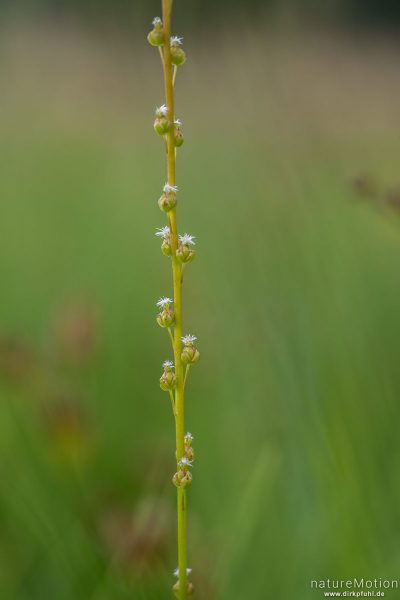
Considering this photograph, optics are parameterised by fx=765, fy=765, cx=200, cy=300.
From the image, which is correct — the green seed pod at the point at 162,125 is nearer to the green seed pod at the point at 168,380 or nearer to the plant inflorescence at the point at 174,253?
the plant inflorescence at the point at 174,253

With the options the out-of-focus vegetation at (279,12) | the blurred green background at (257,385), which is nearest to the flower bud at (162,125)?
the blurred green background at (257,385)

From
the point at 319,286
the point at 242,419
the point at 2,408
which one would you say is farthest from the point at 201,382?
the point at 319,286

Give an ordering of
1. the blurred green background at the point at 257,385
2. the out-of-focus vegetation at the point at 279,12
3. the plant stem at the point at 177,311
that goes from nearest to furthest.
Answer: the plant stem at the point at 177,311 → the blurred green background at the point at 257,385 → the out-of-focus vegetation at the point at 279,12

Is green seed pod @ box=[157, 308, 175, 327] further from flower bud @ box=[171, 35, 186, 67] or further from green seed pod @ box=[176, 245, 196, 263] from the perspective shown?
flower bud @ box=[171, 35, 186, 67]

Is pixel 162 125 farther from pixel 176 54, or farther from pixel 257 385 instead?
pixel 257 385

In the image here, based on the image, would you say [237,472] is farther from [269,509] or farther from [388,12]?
[388,12]

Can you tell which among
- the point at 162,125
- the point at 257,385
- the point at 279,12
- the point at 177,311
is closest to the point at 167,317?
the point at 177,311

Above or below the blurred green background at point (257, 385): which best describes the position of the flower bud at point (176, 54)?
above

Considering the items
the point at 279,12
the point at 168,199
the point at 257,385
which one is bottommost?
the point at 257,385

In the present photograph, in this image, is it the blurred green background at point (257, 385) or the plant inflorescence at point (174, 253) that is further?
the blurred green background at point (257, 385)
